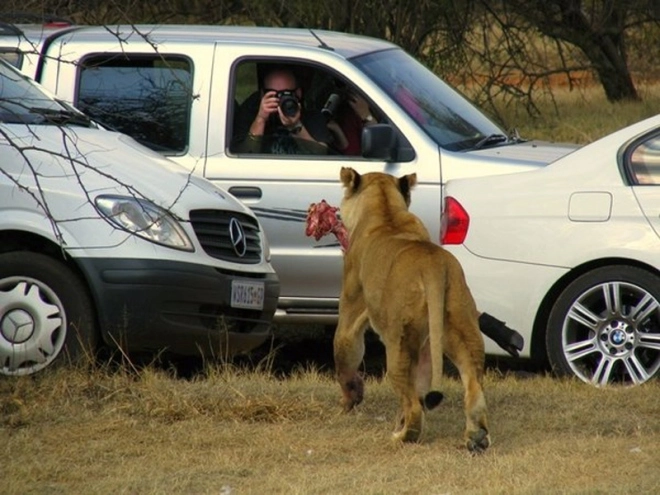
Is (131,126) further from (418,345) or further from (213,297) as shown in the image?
(418,345)

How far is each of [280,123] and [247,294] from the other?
1582 millimetres

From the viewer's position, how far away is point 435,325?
563 centimetres

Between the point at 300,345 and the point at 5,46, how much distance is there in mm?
2574

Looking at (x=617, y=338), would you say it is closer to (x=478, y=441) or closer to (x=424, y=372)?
(x=424, y=372)

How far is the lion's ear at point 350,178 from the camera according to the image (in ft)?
21.1

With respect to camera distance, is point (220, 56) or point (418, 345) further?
point (220, 56)

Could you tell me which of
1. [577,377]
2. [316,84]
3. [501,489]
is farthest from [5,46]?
[501,489]

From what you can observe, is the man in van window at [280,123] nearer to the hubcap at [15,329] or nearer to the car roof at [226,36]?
the car roof at [226,36]

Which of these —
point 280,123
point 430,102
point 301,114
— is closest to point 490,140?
point 430,102

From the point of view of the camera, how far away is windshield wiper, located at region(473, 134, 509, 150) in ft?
29.2

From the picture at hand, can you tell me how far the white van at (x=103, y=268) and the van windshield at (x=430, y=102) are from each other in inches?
65.6

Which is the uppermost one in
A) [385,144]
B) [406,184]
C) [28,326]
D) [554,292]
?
[385,144]

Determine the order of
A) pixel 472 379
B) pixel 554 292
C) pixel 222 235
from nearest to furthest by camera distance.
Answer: pixel 472 379 → pixel 554 292 → pixel 222 235

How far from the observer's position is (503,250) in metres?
7.49
